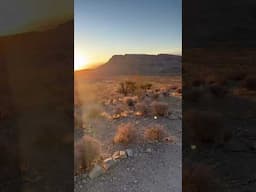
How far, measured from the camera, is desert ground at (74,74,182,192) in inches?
77.9

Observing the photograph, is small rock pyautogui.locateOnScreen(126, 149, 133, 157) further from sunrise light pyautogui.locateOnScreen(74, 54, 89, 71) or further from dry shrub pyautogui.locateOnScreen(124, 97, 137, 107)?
sunrise light pyautogui.locateOnScreen(74, 54, 89, 71)

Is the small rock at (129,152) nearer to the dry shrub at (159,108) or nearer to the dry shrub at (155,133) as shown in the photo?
the dry shrub at (155,133)

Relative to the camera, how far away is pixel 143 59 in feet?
6.43

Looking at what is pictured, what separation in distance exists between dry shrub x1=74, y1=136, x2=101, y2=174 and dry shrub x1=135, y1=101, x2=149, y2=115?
34 cm

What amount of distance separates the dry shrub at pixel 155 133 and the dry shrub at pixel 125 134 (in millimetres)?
97
